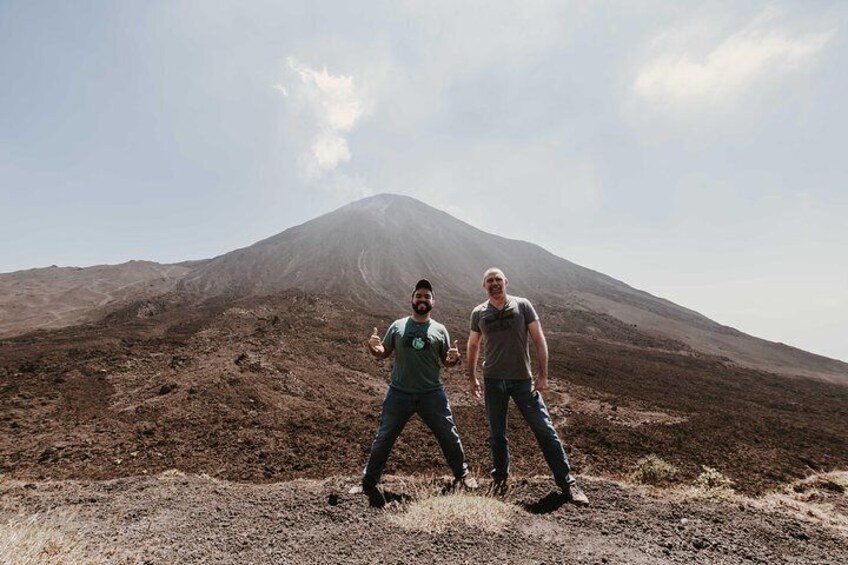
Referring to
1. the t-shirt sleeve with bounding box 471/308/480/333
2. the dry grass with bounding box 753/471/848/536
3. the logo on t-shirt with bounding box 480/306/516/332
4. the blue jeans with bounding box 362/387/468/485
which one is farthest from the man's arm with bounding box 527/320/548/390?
the dry grass with bounding box 753/471/848/536

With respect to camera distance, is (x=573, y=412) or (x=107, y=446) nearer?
(x=107, y=446)

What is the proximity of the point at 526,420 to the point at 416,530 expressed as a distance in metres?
1.43

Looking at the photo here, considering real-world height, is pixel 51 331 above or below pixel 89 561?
below

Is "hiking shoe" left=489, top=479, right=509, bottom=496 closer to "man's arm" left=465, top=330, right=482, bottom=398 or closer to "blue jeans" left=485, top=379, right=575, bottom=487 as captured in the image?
"blue jeans" left=485, top=379, right=575, bottom=487

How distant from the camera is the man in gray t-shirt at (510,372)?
407 cm

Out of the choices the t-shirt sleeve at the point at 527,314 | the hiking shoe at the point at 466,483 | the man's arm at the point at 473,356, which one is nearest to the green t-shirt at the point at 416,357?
the man's arm at the point at 473,356

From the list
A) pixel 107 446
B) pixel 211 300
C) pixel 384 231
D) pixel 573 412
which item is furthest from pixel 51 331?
pixel 384 231

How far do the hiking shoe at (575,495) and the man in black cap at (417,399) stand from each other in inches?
34.5

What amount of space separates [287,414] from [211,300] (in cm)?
3533

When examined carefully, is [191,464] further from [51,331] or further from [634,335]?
[634,335]

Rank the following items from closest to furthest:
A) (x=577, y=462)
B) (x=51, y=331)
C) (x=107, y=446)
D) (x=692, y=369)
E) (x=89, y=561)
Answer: (x=89, y=561) < (x=107, y=446) < (x=577, y=462) < (x=692, y=369) < (x=51, y=331)

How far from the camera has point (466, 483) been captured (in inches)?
164

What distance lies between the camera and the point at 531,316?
170 inches

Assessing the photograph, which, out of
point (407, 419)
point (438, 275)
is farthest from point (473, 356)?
point (438, 275)
